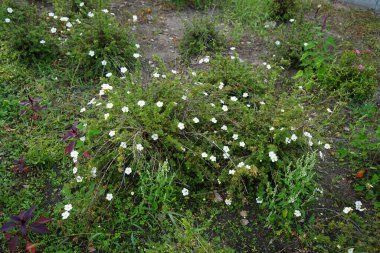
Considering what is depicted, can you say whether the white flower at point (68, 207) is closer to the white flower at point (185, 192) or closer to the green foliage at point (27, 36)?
the white flower at point (185, 192)

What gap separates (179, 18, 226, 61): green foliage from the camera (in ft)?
14.8

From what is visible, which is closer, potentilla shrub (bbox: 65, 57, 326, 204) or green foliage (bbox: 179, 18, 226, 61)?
potentilla shrub (bbox: 65, 57, 326, 204)

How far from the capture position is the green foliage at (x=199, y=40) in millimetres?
4507

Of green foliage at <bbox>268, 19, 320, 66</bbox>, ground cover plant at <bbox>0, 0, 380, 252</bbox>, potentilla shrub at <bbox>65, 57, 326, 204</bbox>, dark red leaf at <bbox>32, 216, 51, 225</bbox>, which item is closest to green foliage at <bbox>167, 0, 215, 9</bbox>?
green foliage at <bbox>268, 19, 320, 66</bbox>

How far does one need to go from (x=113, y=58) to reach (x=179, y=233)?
7.93 ft

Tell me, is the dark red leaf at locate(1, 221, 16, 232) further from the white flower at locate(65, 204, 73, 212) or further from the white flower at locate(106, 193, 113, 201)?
the white flower at locate(106, 193, 113, 201)

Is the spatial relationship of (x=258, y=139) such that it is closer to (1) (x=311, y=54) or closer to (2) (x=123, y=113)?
(2) (x=123, y=113)

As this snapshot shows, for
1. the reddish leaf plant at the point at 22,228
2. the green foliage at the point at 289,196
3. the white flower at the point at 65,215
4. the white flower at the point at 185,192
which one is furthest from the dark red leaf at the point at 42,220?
the green foliage at the point at 289,196

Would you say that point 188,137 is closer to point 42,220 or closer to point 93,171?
point 93,171

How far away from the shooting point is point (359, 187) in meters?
3.09

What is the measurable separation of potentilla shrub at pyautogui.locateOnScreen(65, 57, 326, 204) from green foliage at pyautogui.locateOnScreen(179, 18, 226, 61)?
4.48ft

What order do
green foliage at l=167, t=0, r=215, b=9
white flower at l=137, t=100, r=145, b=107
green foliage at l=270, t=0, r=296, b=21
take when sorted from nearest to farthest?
white flower at l=137, t=100, r=145, b=107 < green foliage at l=270, t=0, r=296, b=21 < green foliage at l=167, t=0, r=215, b=9

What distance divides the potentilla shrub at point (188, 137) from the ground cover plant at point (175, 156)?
1cm

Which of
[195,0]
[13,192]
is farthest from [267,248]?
[195,0]
